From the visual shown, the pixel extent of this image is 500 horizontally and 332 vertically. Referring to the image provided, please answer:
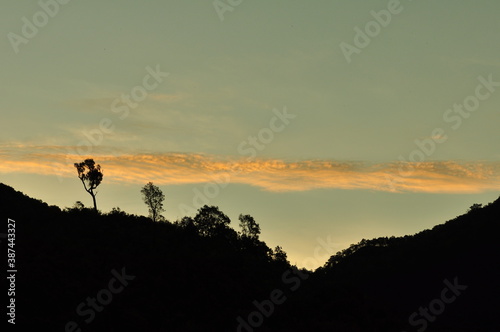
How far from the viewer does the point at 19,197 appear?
11381cm

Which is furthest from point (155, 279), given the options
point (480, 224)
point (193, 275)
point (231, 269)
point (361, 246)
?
point (361, 246)

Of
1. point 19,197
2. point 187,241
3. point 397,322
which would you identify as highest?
point 19,197

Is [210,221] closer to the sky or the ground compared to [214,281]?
closer to the sky

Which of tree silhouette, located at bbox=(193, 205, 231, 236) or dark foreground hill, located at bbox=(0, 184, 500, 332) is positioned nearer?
dark foreground hill, located at bbox=(0, 184, 500, 332)

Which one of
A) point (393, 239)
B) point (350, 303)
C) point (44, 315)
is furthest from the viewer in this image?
point (393, 239)

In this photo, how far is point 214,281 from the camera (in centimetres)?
8844

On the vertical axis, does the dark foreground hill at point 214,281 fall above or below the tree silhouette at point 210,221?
below

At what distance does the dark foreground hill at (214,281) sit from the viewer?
233 feet

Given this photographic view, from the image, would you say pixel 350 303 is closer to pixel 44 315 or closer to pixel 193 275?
pixel 193 275

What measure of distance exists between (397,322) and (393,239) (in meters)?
83.2

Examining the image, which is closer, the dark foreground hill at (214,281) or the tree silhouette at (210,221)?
the dark foreground hill at (214,281)

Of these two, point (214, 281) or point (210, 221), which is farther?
point (210, 221)

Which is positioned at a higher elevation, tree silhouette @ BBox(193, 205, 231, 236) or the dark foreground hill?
tree silhouette @ BBox(193, 205, 231, 236)

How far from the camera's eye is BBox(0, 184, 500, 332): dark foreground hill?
7112 centimetres
